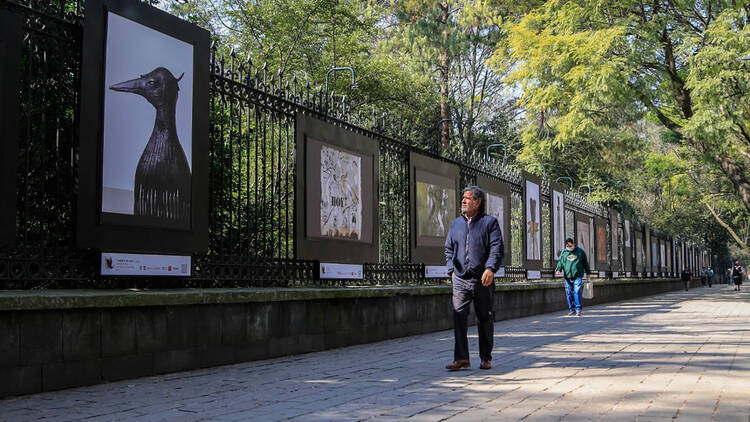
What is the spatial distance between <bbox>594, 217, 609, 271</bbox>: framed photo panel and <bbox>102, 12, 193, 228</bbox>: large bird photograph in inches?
827

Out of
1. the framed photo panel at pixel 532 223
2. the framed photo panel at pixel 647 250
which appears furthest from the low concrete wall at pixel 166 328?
the framed photo panel at pixel 647 250

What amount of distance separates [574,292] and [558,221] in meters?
4.45

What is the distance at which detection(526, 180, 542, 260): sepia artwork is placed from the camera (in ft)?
61.6

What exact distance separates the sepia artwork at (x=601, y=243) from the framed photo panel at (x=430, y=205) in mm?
13897

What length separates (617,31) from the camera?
2081 cm

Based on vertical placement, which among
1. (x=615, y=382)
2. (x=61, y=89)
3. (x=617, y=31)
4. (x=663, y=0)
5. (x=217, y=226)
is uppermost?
(x=663, y=0)

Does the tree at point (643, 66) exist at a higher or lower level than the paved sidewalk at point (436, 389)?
higher

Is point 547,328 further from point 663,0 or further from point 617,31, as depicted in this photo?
point 663,0

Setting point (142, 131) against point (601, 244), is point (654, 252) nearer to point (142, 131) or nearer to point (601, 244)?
point (601, 244)

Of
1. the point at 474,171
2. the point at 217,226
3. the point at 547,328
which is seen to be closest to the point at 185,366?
the point at 217,226

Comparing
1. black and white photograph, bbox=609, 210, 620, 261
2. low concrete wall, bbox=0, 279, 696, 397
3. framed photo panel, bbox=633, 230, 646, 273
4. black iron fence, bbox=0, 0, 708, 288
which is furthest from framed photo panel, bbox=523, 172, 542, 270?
framed photo panel, bbox=633, 230, 646, 273

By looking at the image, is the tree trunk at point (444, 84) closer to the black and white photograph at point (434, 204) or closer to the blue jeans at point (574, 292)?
the blue jeans at point (574, 292)

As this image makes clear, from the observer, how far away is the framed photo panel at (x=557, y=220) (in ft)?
69.1

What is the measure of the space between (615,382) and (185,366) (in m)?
3.86
